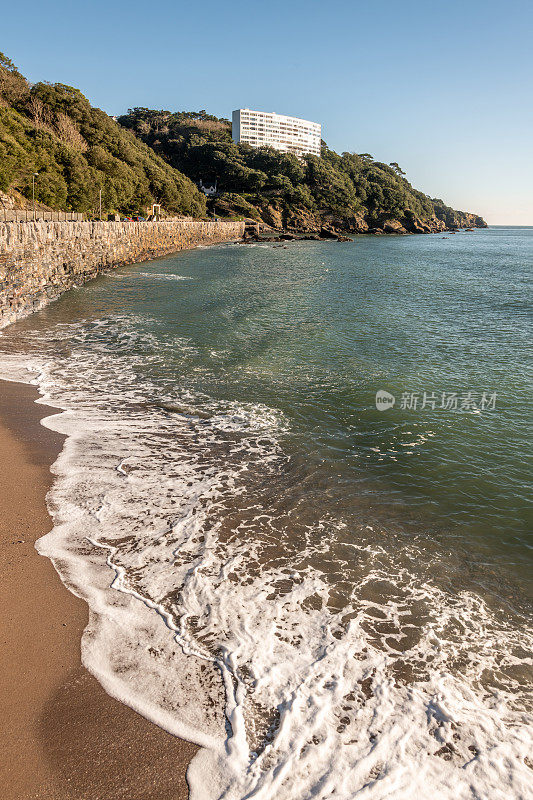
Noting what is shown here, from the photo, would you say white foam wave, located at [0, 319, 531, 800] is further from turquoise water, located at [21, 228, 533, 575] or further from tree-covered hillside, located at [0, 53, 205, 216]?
tree-covered hillside, located at [0, 53, 205, 216]

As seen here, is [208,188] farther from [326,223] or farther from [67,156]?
[67,156]

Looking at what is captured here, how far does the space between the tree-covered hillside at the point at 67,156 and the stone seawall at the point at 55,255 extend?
5333mm

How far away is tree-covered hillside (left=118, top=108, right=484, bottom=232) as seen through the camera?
392ft

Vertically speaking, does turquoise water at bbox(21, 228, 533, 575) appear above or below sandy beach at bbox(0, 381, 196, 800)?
above

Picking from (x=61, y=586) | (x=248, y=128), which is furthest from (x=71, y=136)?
(x=248, y=128)

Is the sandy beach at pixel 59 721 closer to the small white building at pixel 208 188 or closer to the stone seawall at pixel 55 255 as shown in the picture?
the stone seawall at pixel 55 255

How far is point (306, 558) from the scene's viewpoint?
5.76m

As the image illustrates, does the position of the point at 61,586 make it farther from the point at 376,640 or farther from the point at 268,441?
the point at 268,441

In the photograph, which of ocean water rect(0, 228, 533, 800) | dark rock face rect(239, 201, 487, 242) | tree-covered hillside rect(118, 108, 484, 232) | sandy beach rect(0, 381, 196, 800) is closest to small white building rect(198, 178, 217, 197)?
tree-covered hillside rect(118, 108, 484, 232)

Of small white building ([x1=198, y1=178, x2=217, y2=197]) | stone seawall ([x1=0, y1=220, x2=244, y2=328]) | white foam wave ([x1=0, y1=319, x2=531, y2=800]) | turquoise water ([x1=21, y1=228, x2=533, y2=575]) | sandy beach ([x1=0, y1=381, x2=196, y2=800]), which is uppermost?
small white building ([x1=198, y1=178, x2=217, y2=197])

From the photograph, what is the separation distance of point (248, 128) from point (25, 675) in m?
219

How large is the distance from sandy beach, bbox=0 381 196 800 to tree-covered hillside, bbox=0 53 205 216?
1434 inches

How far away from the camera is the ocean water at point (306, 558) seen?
3672 millimetres

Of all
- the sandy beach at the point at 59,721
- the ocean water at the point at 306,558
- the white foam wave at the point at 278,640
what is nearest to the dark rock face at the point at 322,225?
the ocean water at the point at 306,558
